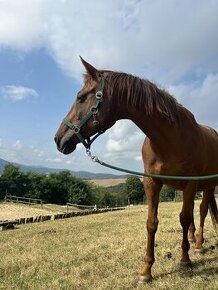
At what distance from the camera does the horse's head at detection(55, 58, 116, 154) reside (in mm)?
5160

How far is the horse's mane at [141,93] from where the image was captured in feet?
17.4

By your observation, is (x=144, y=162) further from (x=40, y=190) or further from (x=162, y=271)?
(x=40, y=190)

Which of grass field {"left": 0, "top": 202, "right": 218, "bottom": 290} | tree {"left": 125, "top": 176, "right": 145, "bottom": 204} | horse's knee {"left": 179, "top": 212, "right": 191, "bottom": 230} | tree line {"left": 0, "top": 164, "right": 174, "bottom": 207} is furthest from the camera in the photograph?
tree {"left": 125, "top": 176, "right": 145, "bottom": 204}

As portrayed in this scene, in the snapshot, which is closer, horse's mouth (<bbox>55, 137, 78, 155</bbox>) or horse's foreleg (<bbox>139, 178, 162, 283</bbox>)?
horse's mouth (<bbox>55, 137, 78, 155</bbox>)

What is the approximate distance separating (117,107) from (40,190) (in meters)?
82.3

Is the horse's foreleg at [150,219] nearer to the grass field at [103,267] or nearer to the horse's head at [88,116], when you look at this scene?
the grass field at [103,267]

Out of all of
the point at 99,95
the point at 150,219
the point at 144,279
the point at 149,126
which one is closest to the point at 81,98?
the point at 99,95

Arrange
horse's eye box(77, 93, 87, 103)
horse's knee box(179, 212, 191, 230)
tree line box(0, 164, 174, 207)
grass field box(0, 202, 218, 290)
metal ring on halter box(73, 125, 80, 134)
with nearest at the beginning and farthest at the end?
metal ring on halter box(73, 125, 80, 134)
horse's eye box(77, 93, 87, 103)
grass field box(0, 202, 218, 290)
horse's knee box(179, 212, 191, 230)
tree line box(0, 164, 174, 207)

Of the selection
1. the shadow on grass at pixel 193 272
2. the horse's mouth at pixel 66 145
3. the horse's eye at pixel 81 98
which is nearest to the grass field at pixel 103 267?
the shadow on grass at pixel 193 272

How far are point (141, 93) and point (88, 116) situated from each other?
0.80 meters

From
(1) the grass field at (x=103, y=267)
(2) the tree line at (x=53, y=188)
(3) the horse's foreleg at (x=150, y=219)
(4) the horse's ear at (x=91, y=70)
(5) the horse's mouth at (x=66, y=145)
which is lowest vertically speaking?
(1) the grass field at (x=103, y=267)

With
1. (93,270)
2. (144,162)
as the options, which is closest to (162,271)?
(93,270)

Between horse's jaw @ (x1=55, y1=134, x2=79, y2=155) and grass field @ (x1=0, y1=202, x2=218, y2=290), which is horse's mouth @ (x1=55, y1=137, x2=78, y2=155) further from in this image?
grass field @ (x1=0, y1=202, x2=218, y2=290)

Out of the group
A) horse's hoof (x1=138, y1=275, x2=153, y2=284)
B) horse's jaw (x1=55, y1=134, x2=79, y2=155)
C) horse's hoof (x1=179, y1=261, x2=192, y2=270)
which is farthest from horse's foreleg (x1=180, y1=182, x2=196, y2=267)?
horse's jaw (x1=55, y1=134, x2=79, y2=155)
